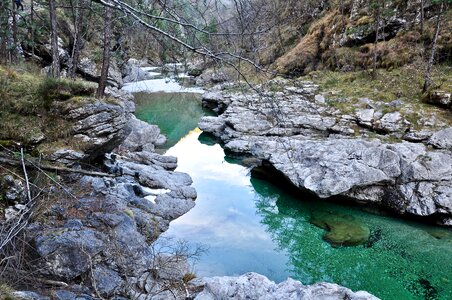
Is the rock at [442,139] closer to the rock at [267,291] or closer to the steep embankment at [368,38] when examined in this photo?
the steep embankment at [368,38]

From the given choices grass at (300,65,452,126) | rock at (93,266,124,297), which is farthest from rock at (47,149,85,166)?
grass at (300,65,452,126)

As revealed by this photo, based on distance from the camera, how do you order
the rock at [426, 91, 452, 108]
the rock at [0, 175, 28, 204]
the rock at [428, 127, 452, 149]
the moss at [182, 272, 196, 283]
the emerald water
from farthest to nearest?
the rock at [426, 91, 452, 108] < the rock at [428, 127, 452, 149] < the emerald water < the moss at [182, 272, 196, 283] < the rock at [0, 175, 28, 204]

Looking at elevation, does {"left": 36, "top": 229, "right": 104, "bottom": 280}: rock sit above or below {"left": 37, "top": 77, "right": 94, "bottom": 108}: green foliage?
below

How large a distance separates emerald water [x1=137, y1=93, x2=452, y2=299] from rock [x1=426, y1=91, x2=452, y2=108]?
268 inches

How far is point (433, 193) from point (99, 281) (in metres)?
10.9

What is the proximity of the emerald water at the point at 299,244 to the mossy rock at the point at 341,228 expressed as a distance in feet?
0.69

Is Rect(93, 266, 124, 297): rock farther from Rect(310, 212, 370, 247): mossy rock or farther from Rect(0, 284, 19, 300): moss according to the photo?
Rect(310, 212, 370, 247): mossy rock

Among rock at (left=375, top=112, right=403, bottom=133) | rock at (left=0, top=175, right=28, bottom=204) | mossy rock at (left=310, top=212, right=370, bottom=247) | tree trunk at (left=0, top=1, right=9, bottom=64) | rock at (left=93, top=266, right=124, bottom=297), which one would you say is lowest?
mossy rock at (left=310, top=212, right=370, bottom=247)

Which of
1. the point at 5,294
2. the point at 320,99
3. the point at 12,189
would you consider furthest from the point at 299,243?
the point at 320,99

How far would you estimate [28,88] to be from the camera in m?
8.89

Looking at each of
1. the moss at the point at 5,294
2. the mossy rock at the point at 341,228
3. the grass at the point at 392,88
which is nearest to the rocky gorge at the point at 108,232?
the moss at the point at 5,294

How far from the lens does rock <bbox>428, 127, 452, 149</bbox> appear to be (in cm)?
1369

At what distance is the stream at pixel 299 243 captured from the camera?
9.56m

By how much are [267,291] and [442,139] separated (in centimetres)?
1061
